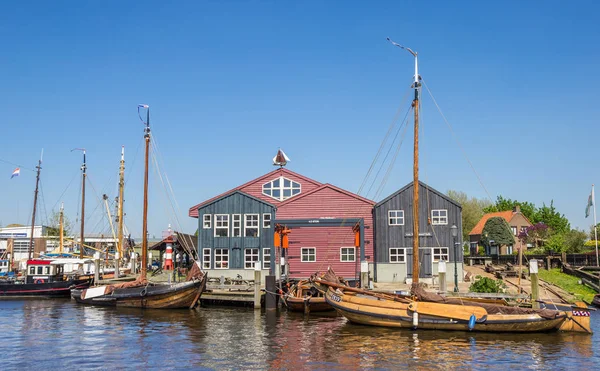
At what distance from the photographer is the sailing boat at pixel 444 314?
26.5 metres

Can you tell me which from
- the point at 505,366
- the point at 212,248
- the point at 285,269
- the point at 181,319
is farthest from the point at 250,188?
the point at 505,366

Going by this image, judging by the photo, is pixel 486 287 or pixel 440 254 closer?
pixel 486 287

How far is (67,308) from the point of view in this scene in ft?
137

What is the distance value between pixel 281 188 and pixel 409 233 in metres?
13.5

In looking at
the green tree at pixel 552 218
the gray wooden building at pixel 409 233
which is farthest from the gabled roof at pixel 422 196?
the green tree at pixel 552 218

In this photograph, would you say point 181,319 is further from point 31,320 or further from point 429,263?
point 429,263

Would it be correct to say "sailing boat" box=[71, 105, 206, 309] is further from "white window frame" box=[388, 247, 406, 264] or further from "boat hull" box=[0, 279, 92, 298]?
"white window frame" box=[388, 247, 406, 264]

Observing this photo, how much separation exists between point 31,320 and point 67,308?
23.5 feet

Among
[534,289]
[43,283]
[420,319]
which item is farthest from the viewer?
[43,283]

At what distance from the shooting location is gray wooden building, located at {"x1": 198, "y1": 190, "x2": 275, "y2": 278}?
47594 mm

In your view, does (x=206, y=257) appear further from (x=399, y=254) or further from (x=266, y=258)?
(x=399, y=254)

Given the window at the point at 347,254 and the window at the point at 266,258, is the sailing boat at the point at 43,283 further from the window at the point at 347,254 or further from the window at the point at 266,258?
the window at the point at 347,254

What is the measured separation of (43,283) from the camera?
50562 millimetres

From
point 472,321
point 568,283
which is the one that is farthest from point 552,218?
point 472,321
